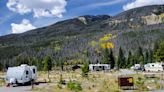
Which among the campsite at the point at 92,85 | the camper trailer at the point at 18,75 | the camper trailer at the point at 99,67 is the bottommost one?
the campsite at the point at 92,85

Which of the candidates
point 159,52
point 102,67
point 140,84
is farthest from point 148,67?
point 140,84

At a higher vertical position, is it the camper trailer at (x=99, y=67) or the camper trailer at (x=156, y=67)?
the camper trailer at (x=99, y=67)

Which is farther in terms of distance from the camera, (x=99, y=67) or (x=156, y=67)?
(x=99, y=67)

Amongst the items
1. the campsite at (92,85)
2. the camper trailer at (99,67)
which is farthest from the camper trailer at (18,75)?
the camper trailer at (99,67)

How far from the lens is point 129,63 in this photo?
550ft

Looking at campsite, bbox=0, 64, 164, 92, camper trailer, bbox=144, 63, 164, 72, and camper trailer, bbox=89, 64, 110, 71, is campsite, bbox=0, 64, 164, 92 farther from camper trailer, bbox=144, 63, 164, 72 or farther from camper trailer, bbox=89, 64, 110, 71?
camper trailer, bbox=89, 64, 110, 71

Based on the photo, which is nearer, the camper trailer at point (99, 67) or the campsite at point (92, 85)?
the campsite at point (92, 85)

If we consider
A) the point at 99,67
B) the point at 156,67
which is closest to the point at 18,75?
the point at 156,67

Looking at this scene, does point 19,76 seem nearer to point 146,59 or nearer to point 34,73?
point 34,73

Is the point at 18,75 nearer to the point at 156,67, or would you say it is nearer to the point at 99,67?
the point at 156,67

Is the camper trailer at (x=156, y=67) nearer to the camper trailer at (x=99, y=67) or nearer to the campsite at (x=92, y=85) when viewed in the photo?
the camper trailer at (x=99, y=67)

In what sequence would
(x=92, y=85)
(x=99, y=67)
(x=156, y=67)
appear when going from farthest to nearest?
Result: (x=99, y=67), (x=156, y=67), (x=92, y=85)

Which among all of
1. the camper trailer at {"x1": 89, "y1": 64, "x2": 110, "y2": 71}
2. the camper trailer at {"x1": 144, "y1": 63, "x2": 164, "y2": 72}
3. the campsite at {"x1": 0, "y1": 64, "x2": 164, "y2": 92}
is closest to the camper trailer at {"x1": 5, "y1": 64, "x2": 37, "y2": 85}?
the campsite at {"x1": 0, "y1": 64, "x2": 164, "y2": 92}

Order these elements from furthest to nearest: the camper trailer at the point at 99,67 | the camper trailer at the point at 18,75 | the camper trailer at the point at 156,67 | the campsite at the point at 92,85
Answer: the camper trailer at the point at 99,67, the camper trailer at the point at 156,67, the camper trailer at the point at 18,75, the campsite at the point at 92,85
